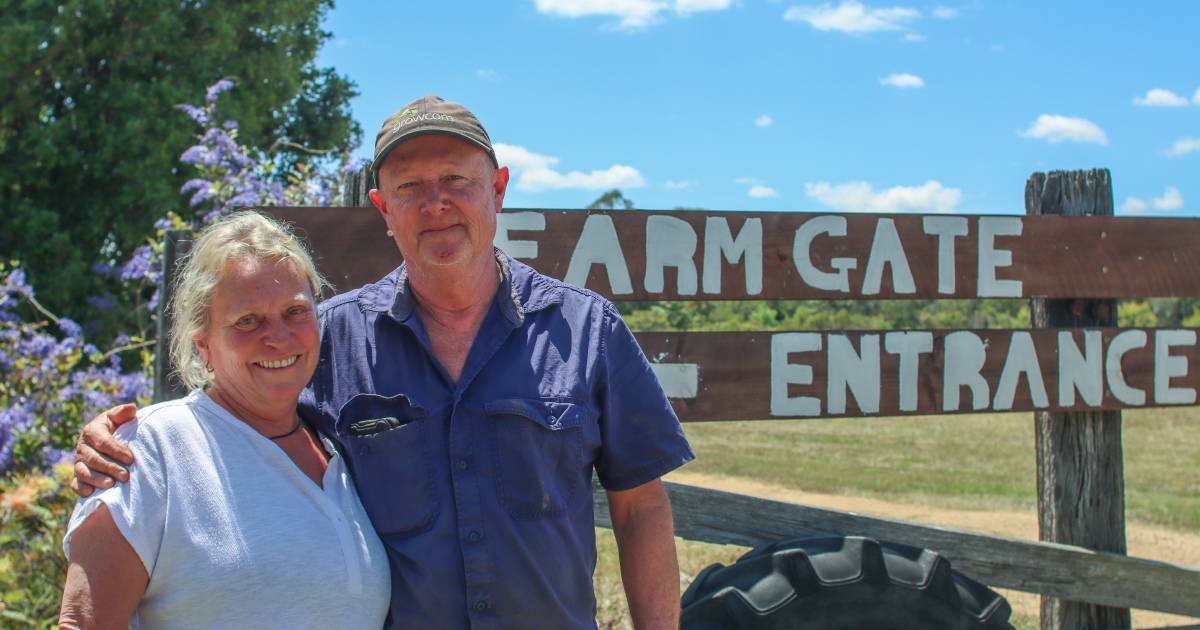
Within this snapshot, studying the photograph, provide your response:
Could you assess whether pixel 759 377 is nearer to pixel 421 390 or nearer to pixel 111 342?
pixel 421 390

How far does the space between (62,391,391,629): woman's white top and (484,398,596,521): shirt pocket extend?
0.31 metres

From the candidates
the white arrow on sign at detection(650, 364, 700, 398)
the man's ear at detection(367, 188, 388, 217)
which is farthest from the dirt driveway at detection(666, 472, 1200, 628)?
the man's ear at detection(367, 188, 388, 217)

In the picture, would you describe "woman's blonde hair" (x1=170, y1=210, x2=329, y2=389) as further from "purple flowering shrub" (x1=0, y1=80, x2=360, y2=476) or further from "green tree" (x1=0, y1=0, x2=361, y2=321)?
"green tree" (x1=0, y1=0, x2=361, y2=321)

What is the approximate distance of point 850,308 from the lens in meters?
30.5

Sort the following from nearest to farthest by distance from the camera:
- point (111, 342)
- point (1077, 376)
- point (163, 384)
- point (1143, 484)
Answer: point (163, 384)
point (1077, 376)
point (1143, 484)
point (111, 342)

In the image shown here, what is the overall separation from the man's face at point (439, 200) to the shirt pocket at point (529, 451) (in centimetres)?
34

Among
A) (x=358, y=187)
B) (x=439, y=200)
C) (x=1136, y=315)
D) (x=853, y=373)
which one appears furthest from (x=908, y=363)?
(x=1136, y=315)

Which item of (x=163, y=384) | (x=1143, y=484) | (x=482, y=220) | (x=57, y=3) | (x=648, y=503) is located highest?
(x=57, y=3)

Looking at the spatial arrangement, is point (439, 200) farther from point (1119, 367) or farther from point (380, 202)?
point (1119, 367)

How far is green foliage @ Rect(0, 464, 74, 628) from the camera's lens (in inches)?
167

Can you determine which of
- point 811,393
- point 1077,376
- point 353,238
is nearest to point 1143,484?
point 1077,376

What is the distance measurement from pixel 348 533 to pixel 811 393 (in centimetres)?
228

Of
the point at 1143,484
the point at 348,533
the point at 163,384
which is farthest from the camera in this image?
the point at 1143,484

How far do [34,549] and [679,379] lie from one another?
304cm
